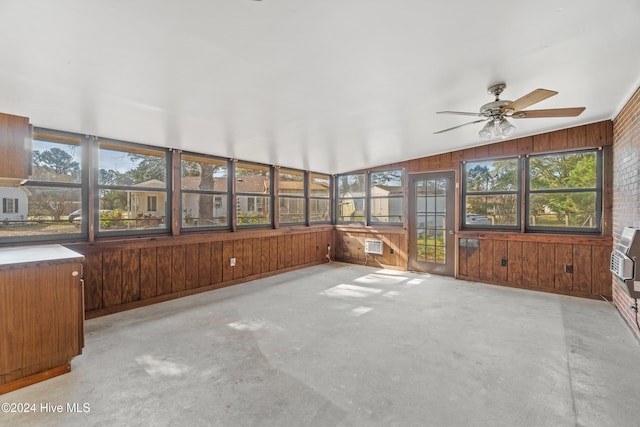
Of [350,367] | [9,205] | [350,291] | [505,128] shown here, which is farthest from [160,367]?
[505,128]

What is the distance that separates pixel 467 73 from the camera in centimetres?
235

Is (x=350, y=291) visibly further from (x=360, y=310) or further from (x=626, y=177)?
(x=626, y=177)

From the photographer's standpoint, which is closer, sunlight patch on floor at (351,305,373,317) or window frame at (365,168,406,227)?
sunlight patch on floor at (351,305,373,317)

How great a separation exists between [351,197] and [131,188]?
4.58 meters

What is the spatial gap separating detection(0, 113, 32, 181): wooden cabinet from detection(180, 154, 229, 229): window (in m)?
1.95

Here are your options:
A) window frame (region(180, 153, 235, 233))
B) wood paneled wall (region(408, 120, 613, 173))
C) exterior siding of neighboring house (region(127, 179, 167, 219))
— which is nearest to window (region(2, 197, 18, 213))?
exterior siding of neighboring house (region(127, 179, 167, 219))

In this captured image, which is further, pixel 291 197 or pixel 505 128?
pixel 291 197

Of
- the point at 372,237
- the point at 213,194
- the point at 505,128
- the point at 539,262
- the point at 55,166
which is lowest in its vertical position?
the point at 539,262

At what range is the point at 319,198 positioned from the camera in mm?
6945

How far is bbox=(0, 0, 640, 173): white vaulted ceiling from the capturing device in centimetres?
152

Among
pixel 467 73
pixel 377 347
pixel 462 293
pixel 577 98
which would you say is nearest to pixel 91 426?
pixel 377 347

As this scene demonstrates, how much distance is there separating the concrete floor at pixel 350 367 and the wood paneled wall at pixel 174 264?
26cm

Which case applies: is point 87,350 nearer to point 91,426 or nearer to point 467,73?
point 91,426

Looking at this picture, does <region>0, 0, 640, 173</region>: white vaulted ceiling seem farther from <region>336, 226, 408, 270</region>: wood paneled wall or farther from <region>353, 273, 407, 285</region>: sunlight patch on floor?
<region>336, 226, 408, 270</region>: wood paneled wall
